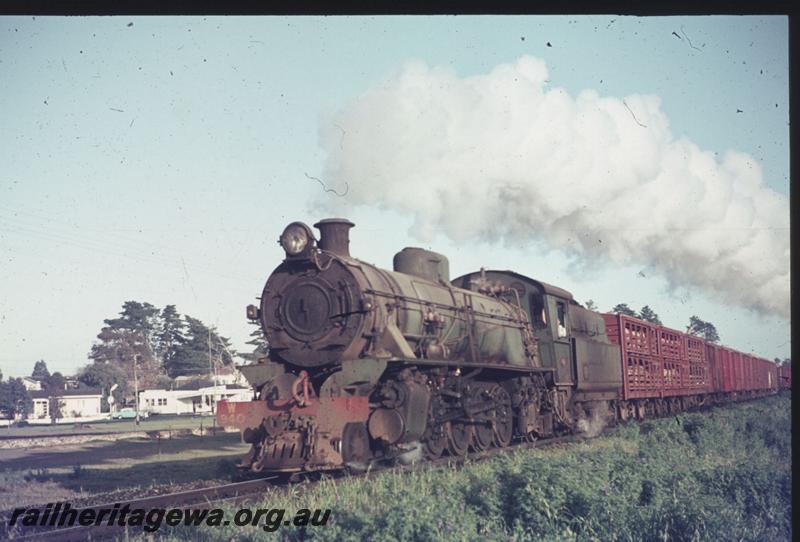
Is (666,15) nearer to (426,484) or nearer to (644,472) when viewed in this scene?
(644,472)

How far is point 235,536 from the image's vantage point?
7.82 metres

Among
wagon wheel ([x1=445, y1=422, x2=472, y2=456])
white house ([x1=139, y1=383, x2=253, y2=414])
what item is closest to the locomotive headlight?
wagon wheel ([x1=445, y1=422, x2=472, y2=456])

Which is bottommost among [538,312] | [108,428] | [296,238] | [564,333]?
[108,428]

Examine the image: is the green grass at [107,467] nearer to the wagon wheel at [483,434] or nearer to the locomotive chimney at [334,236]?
the locomotive chimney at [334,236]

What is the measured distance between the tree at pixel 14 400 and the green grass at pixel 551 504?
5789cm

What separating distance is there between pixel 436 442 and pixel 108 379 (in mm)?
64732

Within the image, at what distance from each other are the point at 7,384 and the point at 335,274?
64119mm

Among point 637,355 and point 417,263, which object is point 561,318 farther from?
point 637,355

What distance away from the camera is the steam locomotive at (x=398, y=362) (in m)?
11.6

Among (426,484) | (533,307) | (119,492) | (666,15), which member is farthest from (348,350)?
(533,307)

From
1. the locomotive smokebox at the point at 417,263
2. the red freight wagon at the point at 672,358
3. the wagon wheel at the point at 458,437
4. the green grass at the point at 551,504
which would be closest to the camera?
the green grass at the point at 551,504

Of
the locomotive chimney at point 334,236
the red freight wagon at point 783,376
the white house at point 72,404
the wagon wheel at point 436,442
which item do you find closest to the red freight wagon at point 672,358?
the wagon wheel at point 436,442

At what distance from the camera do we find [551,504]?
27.5 feet

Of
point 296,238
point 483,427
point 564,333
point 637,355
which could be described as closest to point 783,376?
point 637,355
